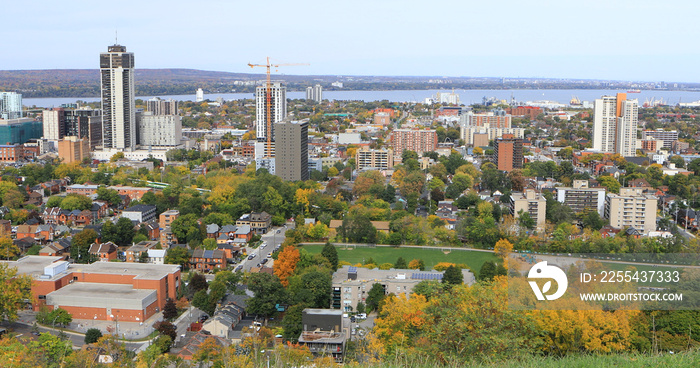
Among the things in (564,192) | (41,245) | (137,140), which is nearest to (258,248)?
(41,245)

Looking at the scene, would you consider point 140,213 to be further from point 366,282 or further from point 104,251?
point 366,282

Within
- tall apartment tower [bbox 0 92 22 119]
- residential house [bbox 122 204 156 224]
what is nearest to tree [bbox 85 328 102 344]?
residential house [bbox 122 204 156 224]

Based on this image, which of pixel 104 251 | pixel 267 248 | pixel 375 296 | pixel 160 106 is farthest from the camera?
pixel 160 106

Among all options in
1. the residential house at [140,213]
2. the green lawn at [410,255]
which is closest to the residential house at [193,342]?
the green lawn at [410,255]

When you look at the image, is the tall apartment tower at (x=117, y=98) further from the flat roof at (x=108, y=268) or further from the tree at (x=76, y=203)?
the flat roof at (x=108, y=268)

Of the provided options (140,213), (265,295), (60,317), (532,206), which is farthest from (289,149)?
(60,317)
